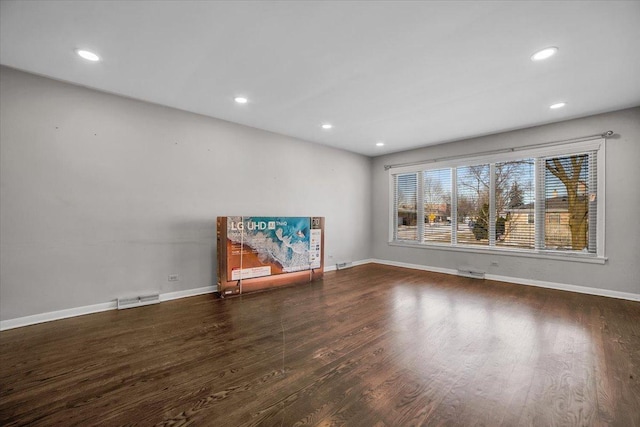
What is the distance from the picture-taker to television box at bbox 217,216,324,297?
408cm

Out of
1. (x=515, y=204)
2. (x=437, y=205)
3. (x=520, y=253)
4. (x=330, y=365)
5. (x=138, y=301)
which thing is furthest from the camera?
(x=437, y=205)

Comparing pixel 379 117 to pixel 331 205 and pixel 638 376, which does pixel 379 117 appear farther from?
pixel 638 376

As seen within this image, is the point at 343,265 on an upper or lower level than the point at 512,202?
lower

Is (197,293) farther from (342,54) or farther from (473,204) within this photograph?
(473,204)

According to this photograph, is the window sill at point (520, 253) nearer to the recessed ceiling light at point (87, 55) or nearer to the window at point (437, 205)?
the window at point (437, 205)

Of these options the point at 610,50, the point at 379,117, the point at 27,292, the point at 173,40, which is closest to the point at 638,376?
the point at 610,50

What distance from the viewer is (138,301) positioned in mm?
3609

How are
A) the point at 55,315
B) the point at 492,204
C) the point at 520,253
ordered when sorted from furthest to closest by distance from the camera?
the point at 492,204, the point at 520,253, the point at 55,315

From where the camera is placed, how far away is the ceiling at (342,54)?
2.09 m

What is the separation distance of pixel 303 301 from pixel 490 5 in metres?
3.67

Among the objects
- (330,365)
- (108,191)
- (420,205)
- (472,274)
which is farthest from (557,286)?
(108,191)

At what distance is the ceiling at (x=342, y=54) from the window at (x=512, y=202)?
35.6 inches

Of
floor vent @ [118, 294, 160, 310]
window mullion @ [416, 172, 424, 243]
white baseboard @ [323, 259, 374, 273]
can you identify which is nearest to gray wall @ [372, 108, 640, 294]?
window mullion @ [416, 172, 424, 243]

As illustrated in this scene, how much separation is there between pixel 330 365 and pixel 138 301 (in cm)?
288
